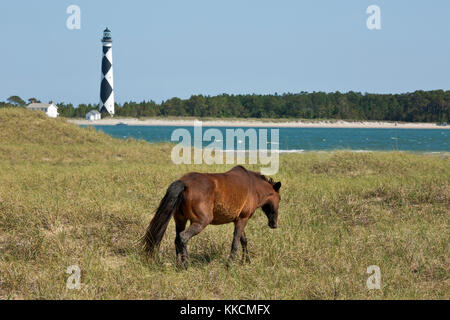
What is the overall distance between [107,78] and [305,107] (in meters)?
67.3

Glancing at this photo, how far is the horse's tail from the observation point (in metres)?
6.15

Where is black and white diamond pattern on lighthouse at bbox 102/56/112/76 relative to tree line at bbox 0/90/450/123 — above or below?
above

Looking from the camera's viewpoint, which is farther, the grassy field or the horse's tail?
the horse's tail

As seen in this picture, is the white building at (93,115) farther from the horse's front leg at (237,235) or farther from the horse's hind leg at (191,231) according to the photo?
the horse's hind leg at (191,231)

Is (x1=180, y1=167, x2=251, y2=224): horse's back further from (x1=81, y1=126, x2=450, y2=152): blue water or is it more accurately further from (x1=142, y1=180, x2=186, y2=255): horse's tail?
(x1=81, y1=126, x2=450, y2=152): blue water

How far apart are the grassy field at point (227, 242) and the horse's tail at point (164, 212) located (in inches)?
12.6

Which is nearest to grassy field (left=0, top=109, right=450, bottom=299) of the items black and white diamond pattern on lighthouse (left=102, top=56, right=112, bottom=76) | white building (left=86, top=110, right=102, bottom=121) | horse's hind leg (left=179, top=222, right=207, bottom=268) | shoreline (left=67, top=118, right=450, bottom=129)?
horse's hind leg (left=179, top=222, right=207, bottom=268)

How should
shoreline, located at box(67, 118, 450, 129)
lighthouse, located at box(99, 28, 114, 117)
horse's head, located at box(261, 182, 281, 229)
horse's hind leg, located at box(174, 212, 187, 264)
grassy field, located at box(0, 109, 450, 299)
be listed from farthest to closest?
shoreline, located at box(67, 118, 450, 129), lighthouse, located at box(99, 28, 114, 117), horse's head, located at box(261, 182, 281, 229), horse's hind leg, located at box(174, 212, 187, 264), grassy field, located at box(0, 109, 450, 299)

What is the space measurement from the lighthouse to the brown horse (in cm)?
10638

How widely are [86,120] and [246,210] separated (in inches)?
5080

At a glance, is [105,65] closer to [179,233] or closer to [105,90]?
→ [105,90]

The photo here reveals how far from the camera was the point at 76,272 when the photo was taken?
6.27m

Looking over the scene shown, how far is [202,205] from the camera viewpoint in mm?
6246
